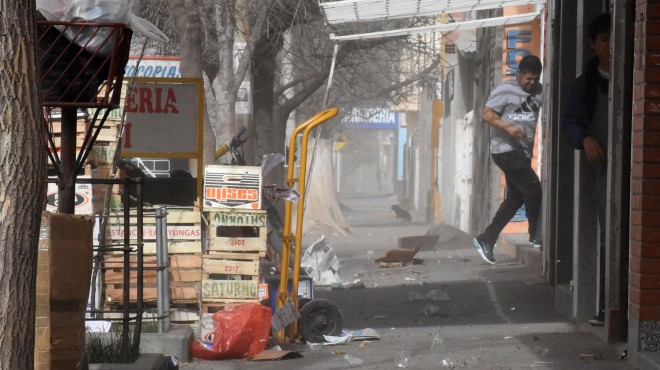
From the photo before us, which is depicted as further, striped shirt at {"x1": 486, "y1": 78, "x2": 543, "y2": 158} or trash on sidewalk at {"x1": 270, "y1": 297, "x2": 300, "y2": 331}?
striped shirt at {"x1": 486, "y1": 78, "x2": 543, "y2": 158}

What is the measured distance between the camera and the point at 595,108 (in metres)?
8.30

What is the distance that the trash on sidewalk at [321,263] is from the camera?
500 inches

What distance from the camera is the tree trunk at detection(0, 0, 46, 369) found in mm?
3248

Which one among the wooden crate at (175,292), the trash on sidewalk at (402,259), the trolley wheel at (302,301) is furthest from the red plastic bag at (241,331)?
the trash on sidewalk at (402,259)

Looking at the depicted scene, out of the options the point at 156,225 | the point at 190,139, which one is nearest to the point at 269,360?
the point at 156,225

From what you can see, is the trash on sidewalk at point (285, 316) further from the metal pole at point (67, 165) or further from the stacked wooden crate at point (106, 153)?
the metal pole at point (67, 165)

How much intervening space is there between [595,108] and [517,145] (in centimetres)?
431

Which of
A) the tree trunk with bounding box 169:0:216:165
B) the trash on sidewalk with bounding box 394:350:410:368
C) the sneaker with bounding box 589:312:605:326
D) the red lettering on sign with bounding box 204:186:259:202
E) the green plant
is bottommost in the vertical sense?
the trash on sidewalk with bounding box 394:350:410:368

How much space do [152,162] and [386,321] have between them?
12.9 m

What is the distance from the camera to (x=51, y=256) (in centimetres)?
435

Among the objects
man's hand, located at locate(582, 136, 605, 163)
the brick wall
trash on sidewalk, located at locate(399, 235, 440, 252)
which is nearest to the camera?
the brick wall

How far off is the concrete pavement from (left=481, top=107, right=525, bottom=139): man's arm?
4.84ft

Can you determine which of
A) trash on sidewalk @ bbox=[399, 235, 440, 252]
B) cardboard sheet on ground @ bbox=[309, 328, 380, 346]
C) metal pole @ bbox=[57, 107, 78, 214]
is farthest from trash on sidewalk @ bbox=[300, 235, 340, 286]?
metal pole @ bbox=[57, 107, 78, 214]

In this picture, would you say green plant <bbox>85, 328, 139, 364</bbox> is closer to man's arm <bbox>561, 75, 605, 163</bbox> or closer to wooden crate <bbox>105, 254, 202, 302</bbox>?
wooden crate <bbox>105, 254, 202, 302</bbox>
